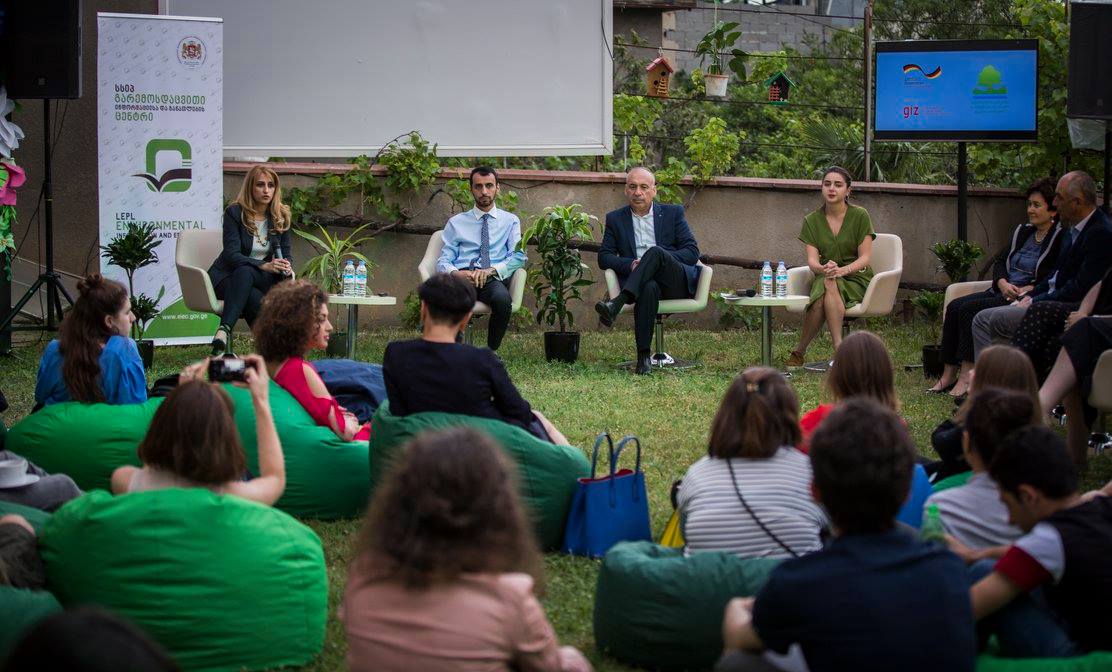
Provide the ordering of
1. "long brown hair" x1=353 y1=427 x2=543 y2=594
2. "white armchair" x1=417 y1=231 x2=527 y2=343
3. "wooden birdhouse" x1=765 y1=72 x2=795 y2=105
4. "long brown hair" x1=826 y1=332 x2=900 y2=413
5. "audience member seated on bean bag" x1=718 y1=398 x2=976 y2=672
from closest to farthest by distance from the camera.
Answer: "long brown hair" x1=353 y1=427 x2=543 y2=594 → "audience member seated on bean bag" x1=718 y1=398 x2=976 y2=672 → "long brown hair" x1=826 y1=332 x2=900 y2=413 → "white armchair" x1=417 y1=231 x2=527 y2=343 → "wooden birdhouse" x1=765 y1=72 x2=795 y2=105

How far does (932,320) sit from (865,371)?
4.97 m

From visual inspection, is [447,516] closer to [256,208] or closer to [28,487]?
[28,487]

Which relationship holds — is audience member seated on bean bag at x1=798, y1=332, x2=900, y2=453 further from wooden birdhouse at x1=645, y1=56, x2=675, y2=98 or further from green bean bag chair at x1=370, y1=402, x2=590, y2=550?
wooden birdhouse at x1=645, y1=56, x2=675, y2=98

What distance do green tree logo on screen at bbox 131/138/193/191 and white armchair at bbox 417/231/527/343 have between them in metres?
1.65

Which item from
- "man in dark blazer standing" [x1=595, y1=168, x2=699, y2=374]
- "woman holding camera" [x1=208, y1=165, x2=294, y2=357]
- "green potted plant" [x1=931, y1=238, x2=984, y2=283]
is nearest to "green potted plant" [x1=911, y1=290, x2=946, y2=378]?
"green potted plant" [x1=931, y1=238, x2=984, y2=283]

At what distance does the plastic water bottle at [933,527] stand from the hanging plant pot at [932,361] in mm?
4742

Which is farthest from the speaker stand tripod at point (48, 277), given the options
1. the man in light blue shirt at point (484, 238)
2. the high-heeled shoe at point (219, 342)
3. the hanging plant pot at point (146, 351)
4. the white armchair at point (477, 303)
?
the man in light blue shirt at point (484, 238)

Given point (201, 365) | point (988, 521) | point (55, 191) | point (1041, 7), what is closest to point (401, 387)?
point (201, 365)

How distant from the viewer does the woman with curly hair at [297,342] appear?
181 inches

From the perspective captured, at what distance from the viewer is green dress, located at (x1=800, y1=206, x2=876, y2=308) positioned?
814 cm

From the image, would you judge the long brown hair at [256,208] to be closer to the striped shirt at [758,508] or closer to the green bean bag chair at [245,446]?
the green bean bag chair at [245,446]

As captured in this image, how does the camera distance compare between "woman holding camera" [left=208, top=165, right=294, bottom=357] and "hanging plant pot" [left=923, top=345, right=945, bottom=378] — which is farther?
"woman holding camera" [left=208, top=165, right=294, bottom=357]

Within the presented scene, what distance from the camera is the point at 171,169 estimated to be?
8.52 m

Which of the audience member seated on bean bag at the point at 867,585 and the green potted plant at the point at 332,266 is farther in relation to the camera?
the green potted plant at the point at 332,266
